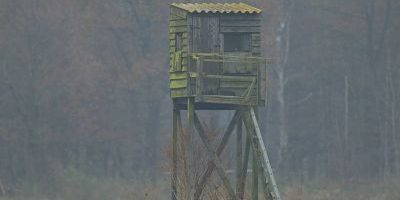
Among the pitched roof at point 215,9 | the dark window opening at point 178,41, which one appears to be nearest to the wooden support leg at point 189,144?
the dark window opening at point 178,41

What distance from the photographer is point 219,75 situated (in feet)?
115

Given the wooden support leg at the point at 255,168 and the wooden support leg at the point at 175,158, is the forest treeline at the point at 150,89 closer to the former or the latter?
the wooden support leg at the point at 175,158

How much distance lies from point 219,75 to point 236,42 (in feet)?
3.75

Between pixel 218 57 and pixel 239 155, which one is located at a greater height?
pixel 218 57

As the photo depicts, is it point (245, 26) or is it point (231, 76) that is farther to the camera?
point (245, 26)

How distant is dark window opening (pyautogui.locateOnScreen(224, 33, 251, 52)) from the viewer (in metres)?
35.5

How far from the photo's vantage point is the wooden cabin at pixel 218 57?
34719 millimetres

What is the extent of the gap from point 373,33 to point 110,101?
11663 mm

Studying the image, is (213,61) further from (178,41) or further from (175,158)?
(175,158)

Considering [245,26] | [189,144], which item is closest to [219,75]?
[245,26]

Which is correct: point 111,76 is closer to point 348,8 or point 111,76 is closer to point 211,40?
point 348,8

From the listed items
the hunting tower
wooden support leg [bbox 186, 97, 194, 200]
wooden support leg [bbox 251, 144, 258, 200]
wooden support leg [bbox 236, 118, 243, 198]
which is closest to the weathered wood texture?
the hunting tower

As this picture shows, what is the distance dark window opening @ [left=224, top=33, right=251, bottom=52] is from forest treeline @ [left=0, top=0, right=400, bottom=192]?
58.4 ft

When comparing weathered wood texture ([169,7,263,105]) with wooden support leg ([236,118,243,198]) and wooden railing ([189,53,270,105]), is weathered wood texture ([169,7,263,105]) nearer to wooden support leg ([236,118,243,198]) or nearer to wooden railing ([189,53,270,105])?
wooden railing ([189,53,270,105])
